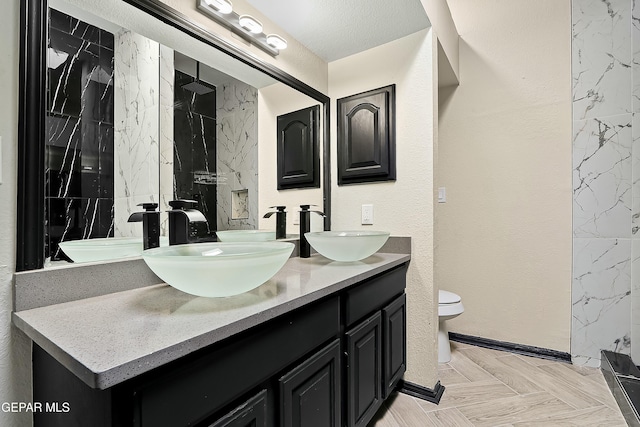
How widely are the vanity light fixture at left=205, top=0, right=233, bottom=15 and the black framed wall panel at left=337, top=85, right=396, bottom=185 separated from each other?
2.98 ft

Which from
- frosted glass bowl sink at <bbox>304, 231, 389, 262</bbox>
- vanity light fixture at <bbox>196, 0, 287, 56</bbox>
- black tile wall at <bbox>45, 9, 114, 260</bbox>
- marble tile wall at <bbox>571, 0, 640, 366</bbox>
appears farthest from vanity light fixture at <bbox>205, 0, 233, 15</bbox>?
marble tile wall at <bbox>571, 0, 640, 366</bbox>

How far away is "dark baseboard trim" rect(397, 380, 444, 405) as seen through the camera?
5.62ft

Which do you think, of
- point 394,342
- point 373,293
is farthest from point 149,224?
point 394,342

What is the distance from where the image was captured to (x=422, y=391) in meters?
1.75

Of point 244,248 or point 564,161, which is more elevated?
point 564,161

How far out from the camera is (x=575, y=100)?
2.08m

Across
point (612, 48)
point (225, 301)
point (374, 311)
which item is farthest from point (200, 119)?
point (612, 48)

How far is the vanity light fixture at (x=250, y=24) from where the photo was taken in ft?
4.81

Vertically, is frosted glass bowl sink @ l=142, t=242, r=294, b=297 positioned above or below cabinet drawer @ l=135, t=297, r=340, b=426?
above

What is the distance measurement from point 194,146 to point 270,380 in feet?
3.22

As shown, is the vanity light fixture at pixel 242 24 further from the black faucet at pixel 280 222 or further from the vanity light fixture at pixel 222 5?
the black faucet at pixel 280 222

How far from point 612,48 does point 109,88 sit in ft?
9.43

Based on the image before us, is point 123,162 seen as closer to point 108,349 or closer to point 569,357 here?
→ point 108,349

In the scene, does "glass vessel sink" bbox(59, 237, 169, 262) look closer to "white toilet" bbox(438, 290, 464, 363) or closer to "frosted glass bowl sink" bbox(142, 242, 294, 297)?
"frosted glass bowl sink" bbox(142, 242, 294, 297)
